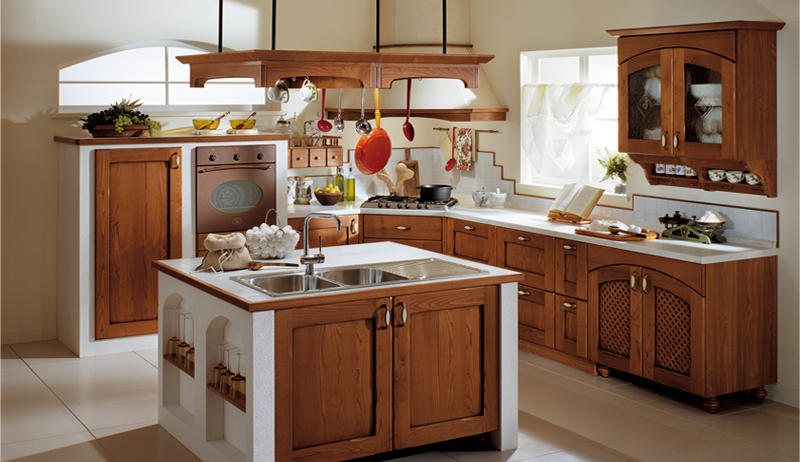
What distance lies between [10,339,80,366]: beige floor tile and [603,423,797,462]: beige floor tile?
12.7ft

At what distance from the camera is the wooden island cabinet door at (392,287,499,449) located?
3939 mm

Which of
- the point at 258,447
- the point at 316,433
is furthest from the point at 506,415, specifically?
the point at 258,447

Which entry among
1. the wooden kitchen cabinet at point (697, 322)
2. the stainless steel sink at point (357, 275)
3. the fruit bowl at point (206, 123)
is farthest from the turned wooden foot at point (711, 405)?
the fruit bowl at point (206, 123)

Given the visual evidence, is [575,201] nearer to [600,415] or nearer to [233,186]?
[600,415]

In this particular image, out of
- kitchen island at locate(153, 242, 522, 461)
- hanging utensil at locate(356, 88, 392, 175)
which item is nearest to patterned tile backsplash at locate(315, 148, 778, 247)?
kitchen island at locate(153, 242, 522, 461)

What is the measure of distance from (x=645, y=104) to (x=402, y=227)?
2421mm

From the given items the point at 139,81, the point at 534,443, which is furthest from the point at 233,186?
the point at 534,443

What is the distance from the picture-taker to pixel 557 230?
5.64 m

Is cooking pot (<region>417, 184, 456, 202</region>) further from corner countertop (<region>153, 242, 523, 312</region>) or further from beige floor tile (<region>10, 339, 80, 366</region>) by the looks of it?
beige floor tile (<region>10, 339, 80, 366</region>)

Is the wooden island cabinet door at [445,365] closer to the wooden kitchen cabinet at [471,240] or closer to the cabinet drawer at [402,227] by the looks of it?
the wooden kitchen cabinet at [471,240]

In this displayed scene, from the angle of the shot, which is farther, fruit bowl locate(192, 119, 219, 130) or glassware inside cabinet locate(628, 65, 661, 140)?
fruit bowl locate(192, 119, 219, 130)

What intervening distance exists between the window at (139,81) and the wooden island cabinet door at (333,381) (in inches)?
145

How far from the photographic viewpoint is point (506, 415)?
4.23 m

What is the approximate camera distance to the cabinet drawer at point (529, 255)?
5738 mm
